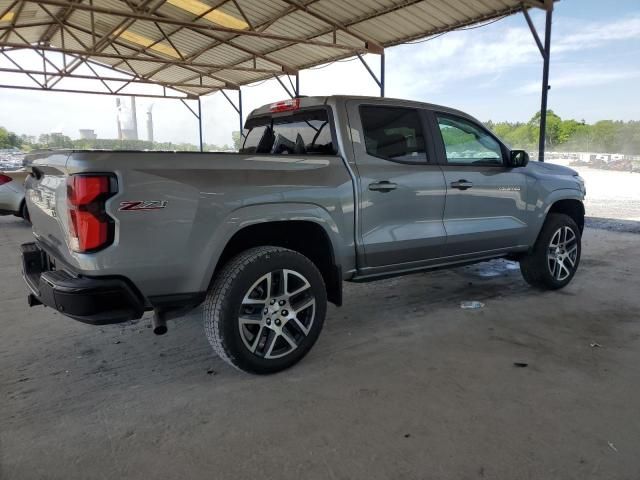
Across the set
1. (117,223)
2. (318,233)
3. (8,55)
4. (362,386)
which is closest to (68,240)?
(117,223)

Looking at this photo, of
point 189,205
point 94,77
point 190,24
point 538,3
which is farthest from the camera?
point 94,77

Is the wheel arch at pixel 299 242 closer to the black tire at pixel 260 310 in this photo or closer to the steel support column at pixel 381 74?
the black tire at pixel 260 310

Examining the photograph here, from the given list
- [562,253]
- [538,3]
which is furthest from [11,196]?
[538,3]

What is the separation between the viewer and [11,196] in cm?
877

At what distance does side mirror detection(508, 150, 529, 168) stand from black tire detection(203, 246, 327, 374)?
2.31m

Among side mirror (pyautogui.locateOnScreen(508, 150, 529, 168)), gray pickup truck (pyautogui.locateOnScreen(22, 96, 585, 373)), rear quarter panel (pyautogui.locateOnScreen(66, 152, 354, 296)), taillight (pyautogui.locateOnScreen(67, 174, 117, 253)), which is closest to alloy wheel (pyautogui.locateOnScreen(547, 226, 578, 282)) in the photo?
gray pickup truck (pyautogui.locateOnScreen(22, 96, 585, 373))

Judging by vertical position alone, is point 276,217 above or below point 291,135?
below

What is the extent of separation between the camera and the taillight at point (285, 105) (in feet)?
12.1

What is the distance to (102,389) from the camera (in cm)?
280

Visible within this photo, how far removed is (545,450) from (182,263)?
2034 mm

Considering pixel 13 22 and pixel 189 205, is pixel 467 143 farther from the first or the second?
pixel 13 22

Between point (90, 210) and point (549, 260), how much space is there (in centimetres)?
423

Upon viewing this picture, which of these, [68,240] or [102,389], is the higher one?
[68,240]

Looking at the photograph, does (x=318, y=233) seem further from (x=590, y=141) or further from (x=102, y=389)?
(x=590, y=141)
